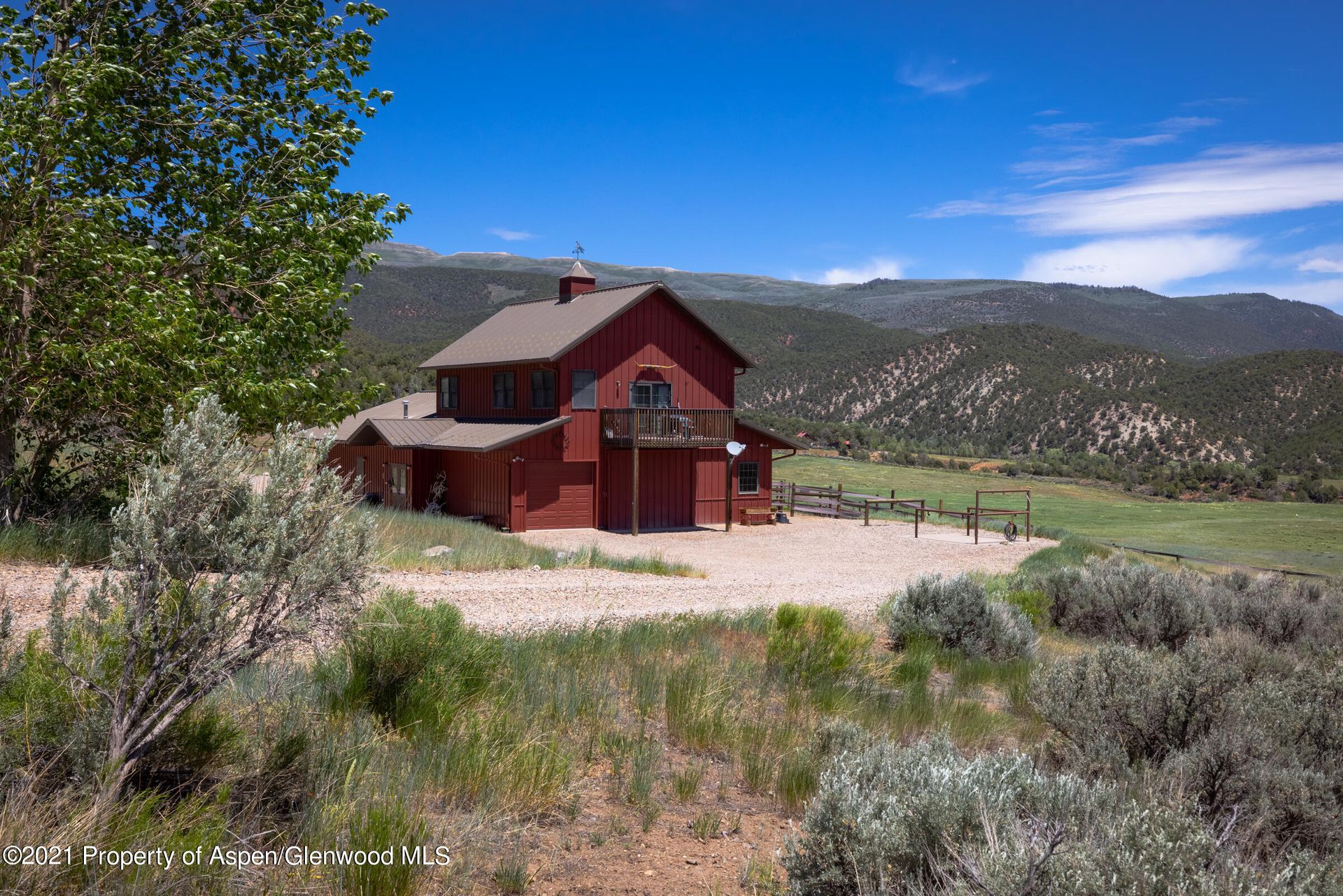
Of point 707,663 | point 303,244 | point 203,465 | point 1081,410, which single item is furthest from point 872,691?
point 1081,410

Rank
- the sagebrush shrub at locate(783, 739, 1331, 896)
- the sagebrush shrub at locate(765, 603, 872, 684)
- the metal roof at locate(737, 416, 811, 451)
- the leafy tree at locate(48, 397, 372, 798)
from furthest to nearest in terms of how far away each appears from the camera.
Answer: the metal roof at locate(737, 416, 811, 451) < the sagebrush shrub at locate(765, 603, 872, 684) < the leafy tree at locate(48, 397, 372, 798) < the sagebrush shrub at locate(783, 739, 1331, 896)

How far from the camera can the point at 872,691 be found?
821cm

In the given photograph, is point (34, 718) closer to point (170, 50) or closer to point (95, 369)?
point (95, 369)

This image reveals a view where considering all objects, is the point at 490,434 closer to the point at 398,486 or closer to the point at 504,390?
the point at 504,390

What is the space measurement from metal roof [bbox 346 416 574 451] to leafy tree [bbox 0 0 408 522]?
42.0 feet

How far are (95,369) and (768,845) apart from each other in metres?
9.79

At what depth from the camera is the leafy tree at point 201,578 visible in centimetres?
404

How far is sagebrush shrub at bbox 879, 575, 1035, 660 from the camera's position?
11.0 metres

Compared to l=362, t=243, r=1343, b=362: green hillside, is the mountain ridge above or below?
below

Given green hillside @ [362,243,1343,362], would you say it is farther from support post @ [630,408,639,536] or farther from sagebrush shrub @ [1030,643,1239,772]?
sagebrush shrub @ [1030,643,1239,772]

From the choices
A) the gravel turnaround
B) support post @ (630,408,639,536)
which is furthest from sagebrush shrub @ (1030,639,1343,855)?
support post @ (630,408,639,536)

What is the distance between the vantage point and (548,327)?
30.8 metres

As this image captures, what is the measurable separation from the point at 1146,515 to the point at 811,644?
35613 mm

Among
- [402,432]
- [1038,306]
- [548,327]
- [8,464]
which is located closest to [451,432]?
[402,432]
